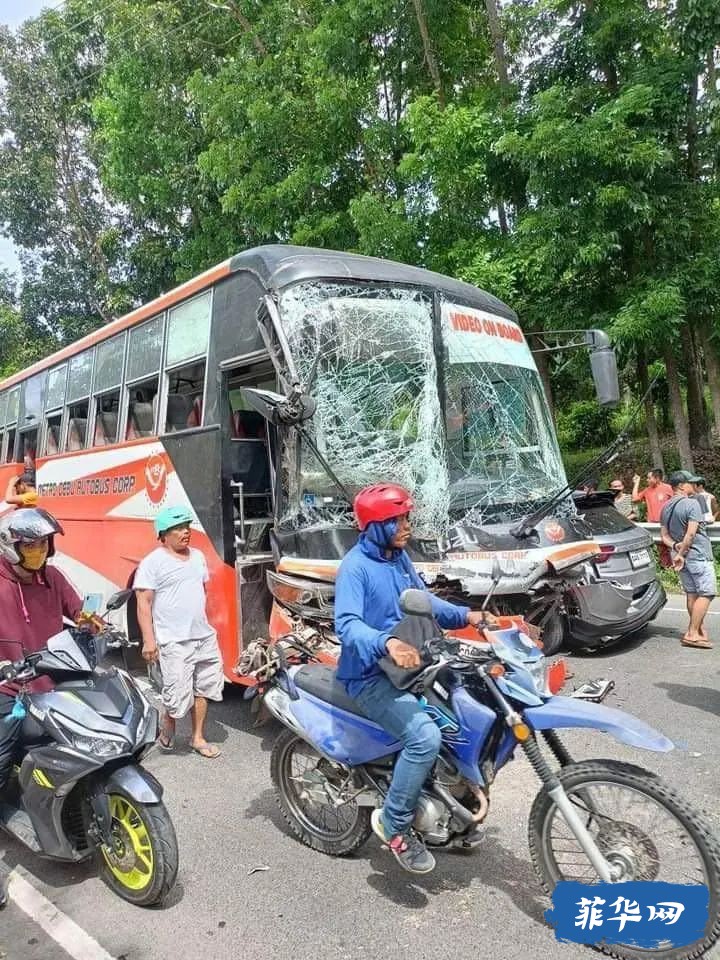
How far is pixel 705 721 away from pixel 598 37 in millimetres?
9609

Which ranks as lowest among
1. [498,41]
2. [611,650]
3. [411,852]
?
[611,650]

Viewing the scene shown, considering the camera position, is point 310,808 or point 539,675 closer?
point 539,675

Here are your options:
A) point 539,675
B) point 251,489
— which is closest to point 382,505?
point 539,675

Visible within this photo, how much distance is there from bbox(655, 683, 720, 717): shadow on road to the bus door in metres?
3.14

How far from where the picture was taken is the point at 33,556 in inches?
146

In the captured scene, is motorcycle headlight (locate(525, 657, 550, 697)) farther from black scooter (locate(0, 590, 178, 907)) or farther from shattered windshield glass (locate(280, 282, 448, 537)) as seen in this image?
shattered windshield glass (locate(280, 282, 448, 537))

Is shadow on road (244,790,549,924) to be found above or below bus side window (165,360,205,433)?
below

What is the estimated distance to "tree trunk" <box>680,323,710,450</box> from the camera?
566 inches

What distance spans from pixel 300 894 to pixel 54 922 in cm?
104

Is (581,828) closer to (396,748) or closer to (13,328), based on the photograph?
(396,748)

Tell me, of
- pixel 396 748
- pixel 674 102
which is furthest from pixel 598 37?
pixel 396 748

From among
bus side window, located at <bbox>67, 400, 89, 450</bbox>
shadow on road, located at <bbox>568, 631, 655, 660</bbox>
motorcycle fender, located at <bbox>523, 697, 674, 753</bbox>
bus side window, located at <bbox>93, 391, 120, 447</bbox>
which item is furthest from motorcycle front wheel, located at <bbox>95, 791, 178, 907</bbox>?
bus side window, located at <bbox>67, 400, 89, 450</bbox>

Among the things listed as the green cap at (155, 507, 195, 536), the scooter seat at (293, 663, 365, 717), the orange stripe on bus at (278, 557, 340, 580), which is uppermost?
the green cap at (155, 507, 195, 536)

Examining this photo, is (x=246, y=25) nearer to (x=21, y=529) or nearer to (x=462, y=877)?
(x=21, y=529)
